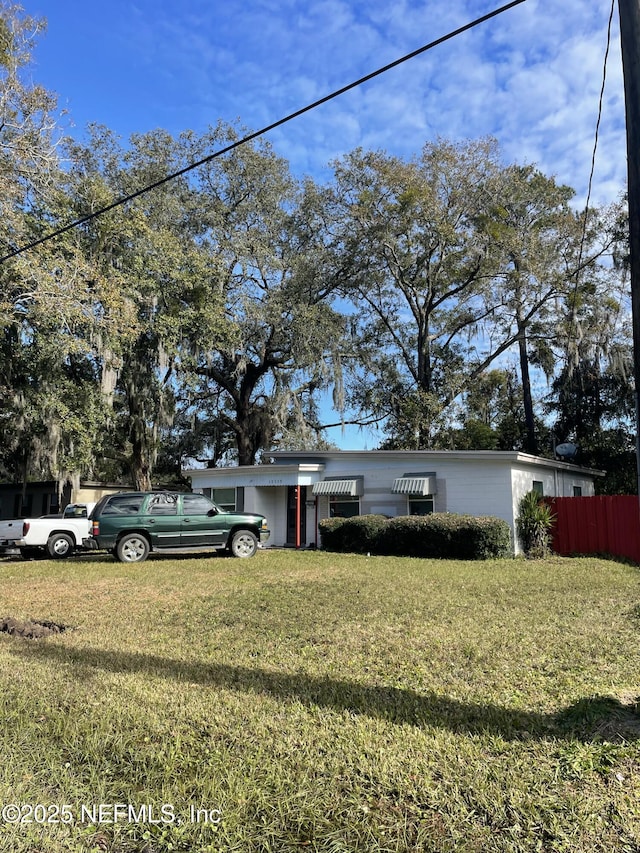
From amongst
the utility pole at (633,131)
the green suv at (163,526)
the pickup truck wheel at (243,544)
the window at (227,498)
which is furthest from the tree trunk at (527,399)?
the utility pole at (633,131)

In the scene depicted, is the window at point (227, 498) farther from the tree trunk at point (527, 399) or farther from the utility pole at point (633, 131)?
the utility pole at point (633, 131)

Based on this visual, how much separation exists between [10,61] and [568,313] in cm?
2127

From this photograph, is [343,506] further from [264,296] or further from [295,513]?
[264,296]

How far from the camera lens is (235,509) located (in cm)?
2009

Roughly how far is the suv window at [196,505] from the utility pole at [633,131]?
11512 mm

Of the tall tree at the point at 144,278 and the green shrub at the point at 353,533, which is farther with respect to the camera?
the tall tree at the point at 144,278

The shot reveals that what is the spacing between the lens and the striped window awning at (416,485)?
660 inches

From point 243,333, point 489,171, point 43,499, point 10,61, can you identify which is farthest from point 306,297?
point 43,499

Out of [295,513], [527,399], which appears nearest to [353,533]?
[295,513]

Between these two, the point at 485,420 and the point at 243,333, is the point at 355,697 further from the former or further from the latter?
the point at 485,420

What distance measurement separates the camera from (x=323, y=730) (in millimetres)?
3658

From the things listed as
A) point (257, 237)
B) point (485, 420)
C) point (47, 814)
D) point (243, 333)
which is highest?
point (257, 237)

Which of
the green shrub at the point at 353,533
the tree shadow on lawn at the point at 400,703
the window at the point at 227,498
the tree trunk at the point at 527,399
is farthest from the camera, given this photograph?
the tree trunk at the point at 527,399

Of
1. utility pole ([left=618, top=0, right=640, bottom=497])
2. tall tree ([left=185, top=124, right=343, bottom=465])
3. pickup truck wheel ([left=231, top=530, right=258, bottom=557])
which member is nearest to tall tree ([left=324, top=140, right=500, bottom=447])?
tall tree ([left=185, top=124, right=343, bottom=465])
